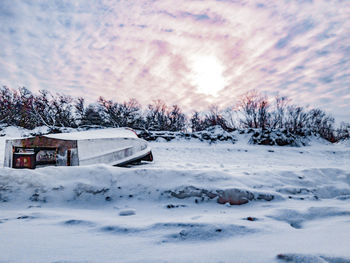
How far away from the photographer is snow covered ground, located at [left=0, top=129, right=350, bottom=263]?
105 cm

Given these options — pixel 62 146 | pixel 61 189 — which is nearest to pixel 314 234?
pixel 61 189

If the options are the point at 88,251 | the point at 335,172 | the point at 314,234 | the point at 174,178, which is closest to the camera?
the point at 88,251

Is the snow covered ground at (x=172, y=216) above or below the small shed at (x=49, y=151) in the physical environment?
below

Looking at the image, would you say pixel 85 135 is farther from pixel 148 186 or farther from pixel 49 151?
pixel 148 186

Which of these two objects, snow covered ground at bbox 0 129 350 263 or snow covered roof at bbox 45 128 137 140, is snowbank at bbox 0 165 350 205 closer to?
snow covered ground at bbox 0 129 350 263

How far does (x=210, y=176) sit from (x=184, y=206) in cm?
59

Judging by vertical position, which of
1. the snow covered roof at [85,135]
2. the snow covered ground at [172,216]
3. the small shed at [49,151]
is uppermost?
the snow covered roof at [85,135]

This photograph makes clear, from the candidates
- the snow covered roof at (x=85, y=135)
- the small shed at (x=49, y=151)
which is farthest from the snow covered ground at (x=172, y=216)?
the snow covered roof at (x=85, y=135)

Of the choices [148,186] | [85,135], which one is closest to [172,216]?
[148,186]

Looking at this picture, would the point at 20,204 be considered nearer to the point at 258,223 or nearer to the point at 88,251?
the point at 88,251

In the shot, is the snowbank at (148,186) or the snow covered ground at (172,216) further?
the snowbank at (148,186)

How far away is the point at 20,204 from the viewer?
6.10 feet

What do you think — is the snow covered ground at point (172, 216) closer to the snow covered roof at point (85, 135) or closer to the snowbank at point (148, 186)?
the snowbank at point (148, 186)

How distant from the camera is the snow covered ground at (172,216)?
1.05 m
